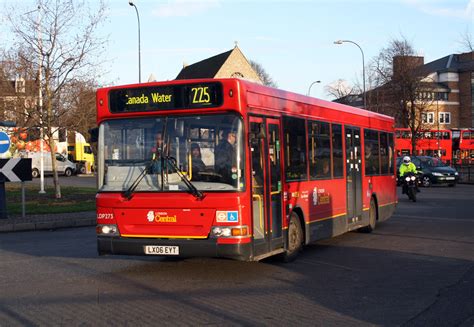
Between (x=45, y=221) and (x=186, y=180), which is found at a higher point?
(x=186, y=180)

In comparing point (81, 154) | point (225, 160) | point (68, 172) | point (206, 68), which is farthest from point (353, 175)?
point (206, 68)

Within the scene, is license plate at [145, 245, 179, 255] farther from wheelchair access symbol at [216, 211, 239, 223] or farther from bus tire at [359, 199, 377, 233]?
bus tire at [359, 199, 377, 233]

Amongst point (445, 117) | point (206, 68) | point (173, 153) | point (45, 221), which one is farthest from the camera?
point (206, 68)

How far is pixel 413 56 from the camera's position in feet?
186

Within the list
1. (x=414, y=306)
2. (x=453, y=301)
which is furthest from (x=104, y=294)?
(x=453, y=301)

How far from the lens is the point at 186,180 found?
8.85 metres

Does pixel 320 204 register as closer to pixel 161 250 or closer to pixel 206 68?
pixel 161 250

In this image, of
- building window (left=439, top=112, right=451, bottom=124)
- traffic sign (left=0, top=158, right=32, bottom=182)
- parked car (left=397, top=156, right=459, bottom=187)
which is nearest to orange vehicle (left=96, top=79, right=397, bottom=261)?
traffic sign (left=0, top=158, right=32, bottom=182)

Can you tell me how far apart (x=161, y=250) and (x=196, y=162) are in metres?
1.35

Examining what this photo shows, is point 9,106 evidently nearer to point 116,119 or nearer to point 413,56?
point 116,119

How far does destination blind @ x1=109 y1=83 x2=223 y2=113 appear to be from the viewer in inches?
350

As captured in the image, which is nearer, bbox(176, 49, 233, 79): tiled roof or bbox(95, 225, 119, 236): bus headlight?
bbox(95, 225, 119, 236): bus headlight

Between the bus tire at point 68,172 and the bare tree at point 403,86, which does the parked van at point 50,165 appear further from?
the bare tree at point 403,86

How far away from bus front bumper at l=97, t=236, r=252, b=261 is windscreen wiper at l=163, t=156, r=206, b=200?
64cm
